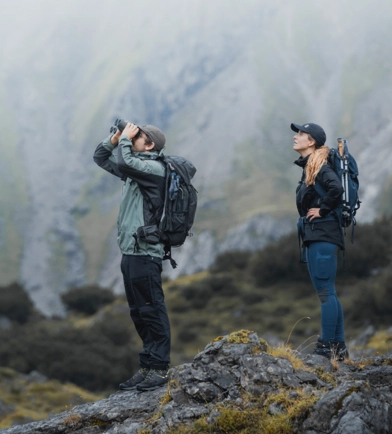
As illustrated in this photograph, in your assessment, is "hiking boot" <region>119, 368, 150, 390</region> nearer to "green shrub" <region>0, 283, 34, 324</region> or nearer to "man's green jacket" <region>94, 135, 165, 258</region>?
"man's green jacket" <region>94, 135, 165, 258</region>

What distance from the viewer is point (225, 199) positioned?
14888 cm

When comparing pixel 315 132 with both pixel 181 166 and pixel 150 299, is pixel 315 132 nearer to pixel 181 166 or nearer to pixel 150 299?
pixel 181 166

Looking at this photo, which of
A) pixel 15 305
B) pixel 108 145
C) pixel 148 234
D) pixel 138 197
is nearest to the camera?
pixel 148 234

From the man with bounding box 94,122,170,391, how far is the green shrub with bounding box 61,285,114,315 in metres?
29.4

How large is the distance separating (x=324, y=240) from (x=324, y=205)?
38cm

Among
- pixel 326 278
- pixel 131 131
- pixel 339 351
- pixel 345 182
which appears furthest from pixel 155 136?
pixel 339 351

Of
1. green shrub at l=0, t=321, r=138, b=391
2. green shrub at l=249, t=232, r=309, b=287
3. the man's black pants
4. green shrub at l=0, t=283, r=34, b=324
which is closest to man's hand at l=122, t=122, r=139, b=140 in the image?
the man's black pants

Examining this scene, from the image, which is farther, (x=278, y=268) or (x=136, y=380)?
(x=278, y=268)

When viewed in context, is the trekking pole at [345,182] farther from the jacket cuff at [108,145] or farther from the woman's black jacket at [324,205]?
the jacket cuff at [108,145]

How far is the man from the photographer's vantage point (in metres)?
7.02

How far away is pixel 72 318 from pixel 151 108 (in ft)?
545

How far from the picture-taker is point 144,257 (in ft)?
23.1

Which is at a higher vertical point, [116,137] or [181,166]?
[116,137]

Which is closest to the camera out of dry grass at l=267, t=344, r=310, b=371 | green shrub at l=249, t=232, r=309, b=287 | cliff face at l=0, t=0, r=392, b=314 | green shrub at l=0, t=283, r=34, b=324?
dry grass at l=267, t=344, r=310, b=371
